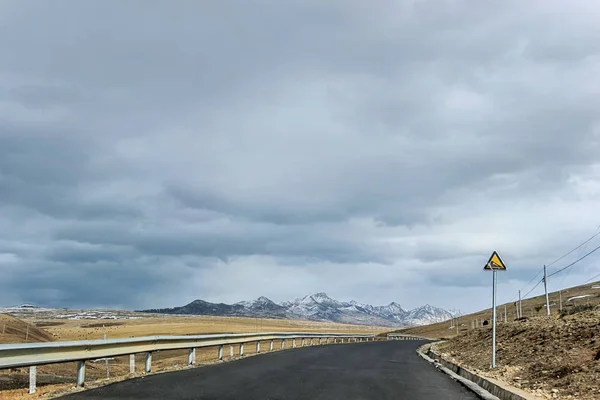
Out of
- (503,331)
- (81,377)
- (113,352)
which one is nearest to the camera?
(81,377)

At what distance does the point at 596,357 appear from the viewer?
15484 mm

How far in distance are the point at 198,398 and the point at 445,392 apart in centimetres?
613

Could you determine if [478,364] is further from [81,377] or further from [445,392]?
[81,377]

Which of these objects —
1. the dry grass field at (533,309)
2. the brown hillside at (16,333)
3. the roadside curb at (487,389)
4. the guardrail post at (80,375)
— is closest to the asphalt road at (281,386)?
the roadside curb at (487,389)

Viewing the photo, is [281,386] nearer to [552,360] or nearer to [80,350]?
[80,350]

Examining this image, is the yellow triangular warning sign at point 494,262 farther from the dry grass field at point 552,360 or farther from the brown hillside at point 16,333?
the brown hillside at point 16,333

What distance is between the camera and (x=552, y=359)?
17.6 meters

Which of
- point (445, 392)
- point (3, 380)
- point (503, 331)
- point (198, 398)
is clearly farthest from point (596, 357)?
point (3, 380)

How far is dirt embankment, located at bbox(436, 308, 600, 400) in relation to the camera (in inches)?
518

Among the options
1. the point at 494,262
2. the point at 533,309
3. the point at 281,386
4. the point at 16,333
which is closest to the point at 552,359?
the point at 494,262

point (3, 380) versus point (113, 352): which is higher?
point (113, 352)

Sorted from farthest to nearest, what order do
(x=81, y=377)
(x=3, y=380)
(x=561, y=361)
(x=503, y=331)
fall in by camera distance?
(x=503, y=331), (x=3, y=380), (x=561, y=361), (x=81, y=377)

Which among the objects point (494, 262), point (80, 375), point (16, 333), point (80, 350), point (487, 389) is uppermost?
point (494, 262)

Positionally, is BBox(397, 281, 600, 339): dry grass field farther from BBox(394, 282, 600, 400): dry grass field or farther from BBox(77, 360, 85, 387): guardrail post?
BBox(77, 360, 85, 387): guardrail post
